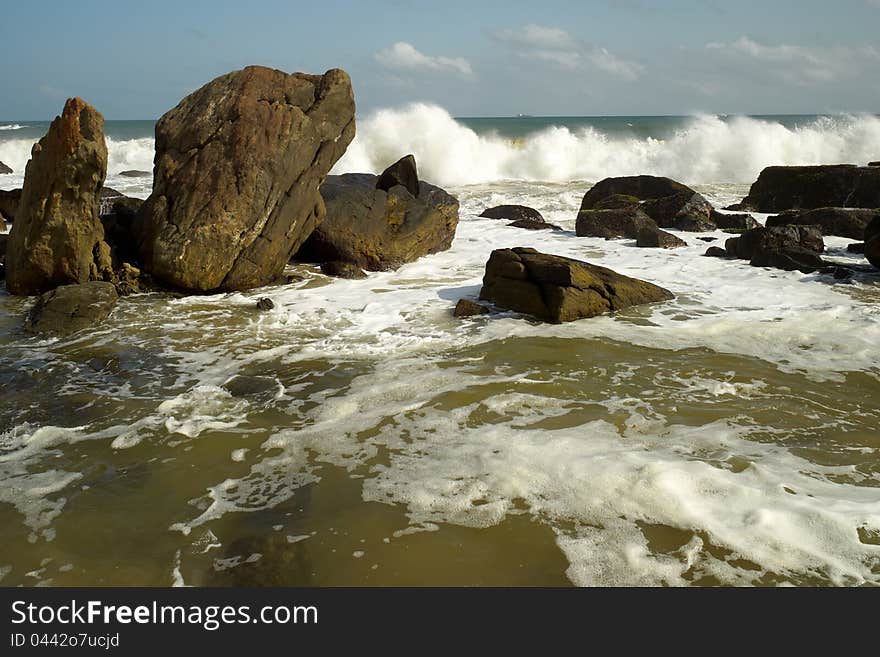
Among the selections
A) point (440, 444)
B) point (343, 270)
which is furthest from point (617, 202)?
point (440, 444)

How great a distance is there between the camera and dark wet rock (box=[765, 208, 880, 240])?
1261cm

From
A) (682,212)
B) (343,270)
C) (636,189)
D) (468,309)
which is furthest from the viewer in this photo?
(636,189)

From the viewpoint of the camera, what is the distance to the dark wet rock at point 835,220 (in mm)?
12609

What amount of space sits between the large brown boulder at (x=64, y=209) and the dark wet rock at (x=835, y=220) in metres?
11.1

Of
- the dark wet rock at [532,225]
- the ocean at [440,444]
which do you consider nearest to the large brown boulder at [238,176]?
the ocean at [440,444]

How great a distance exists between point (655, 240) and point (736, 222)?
3.54m

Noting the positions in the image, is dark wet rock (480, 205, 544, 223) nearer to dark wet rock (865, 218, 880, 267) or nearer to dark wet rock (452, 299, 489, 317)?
dark wet rock (865, 218, 880, 267)

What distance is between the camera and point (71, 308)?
6.81m

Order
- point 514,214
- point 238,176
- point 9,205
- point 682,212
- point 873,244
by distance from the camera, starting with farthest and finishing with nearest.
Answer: point 514,214
point 682,212
point 9,205
point 873,244
point 238,176

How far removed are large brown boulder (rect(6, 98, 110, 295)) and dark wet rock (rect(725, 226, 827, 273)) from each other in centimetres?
905

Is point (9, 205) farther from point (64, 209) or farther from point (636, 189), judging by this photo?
point (636, 189)

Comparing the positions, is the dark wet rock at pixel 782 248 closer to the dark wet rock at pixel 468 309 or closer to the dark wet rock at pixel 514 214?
the dark wet rock at pixel 468 309

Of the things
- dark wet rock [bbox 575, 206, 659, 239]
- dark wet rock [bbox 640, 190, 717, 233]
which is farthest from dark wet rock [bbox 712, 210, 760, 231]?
dark wet rock [bbox 575, 206, 659, 239]

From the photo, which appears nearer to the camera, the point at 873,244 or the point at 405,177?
the point at 873,244
